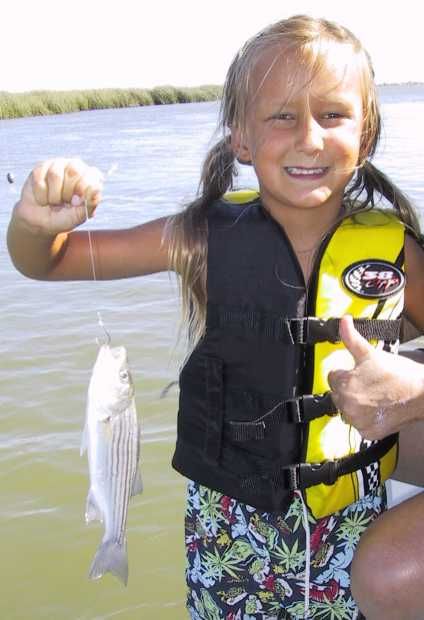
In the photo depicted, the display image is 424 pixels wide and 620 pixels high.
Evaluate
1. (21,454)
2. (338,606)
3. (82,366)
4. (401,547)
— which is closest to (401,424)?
(401,547)

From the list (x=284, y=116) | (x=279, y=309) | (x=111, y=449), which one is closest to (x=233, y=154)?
(x=284, y=116)

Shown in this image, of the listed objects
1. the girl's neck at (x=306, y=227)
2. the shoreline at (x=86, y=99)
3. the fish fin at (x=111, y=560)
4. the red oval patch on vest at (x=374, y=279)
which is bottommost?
the shoreline at (x=86, y=99)

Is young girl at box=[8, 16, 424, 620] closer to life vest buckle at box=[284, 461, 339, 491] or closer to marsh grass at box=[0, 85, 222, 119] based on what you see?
life vest buckle at box=[284, 461, 339, 491]

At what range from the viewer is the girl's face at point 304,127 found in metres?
2.76

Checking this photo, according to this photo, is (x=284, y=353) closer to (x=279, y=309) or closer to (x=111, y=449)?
(x=279, y=309)

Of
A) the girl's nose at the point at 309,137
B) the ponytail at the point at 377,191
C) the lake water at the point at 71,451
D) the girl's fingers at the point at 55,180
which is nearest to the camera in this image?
the girl's fingers at the point at 55,180

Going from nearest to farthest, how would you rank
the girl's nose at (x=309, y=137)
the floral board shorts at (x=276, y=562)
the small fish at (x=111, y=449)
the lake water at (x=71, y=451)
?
the small fish at (x=111, y=449)
the girl's nose at (x=309, y=137)
the floral board shorts at (x=276, y=562)
the lake water at (x=71, y=451)

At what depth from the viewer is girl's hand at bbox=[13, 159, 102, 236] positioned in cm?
252

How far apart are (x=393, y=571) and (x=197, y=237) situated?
54.2 inches

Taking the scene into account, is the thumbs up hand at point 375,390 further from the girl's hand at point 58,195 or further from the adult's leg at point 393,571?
the girl's hand at point 58,195

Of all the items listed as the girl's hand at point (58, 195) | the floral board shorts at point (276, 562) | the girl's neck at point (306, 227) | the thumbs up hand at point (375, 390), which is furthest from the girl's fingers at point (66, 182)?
the floral board shorts at point (276, 562)

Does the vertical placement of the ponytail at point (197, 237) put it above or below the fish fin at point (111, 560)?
above

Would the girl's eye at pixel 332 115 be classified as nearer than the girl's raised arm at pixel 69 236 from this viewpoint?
No

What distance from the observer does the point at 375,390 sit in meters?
2.46
